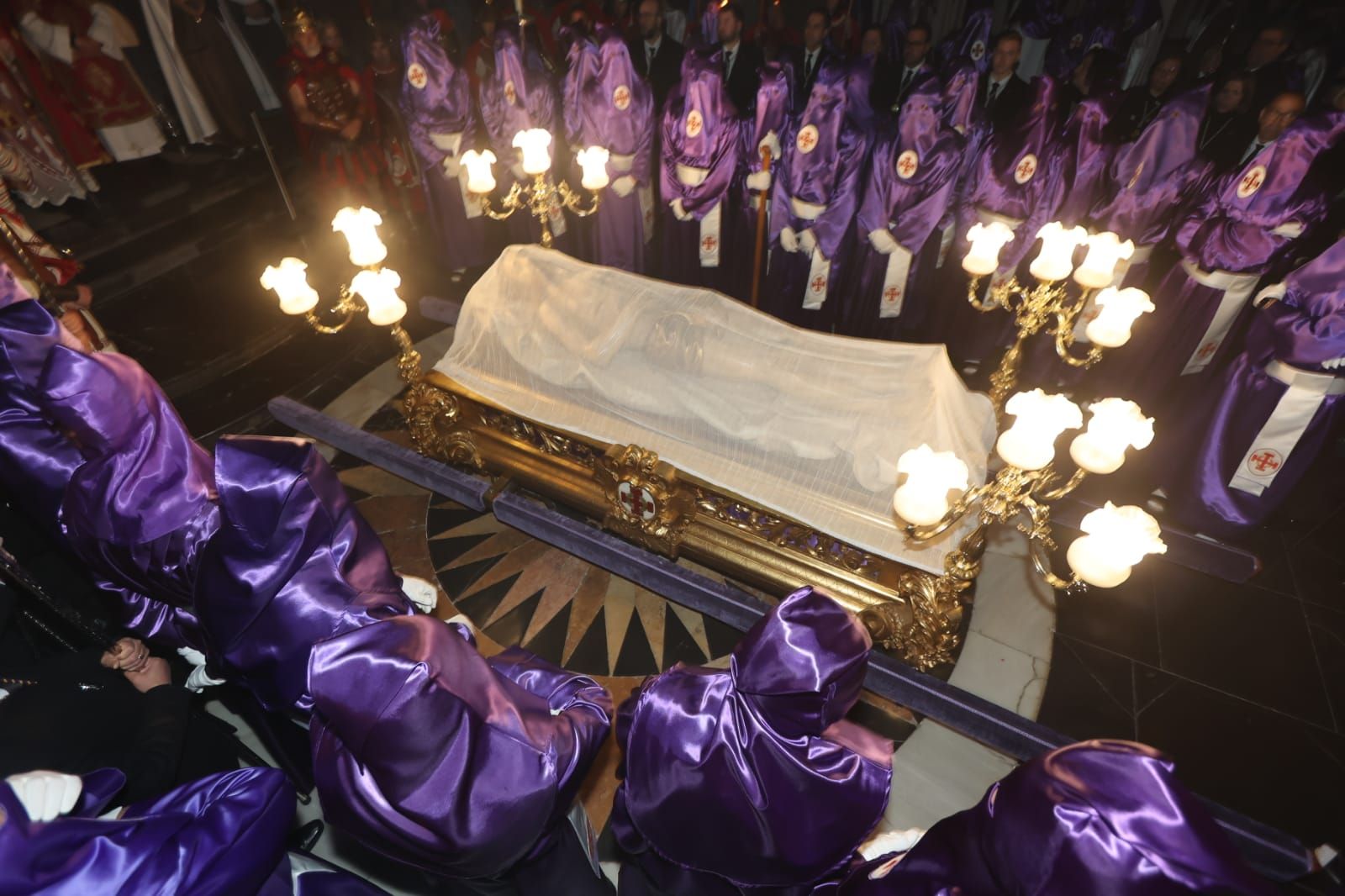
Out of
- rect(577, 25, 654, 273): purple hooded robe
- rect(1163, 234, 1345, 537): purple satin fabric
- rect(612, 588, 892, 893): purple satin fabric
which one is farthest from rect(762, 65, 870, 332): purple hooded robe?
rect(612, 588, 892, 893): purple satin fabric

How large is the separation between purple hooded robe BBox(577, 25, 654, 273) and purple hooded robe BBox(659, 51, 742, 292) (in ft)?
0.98

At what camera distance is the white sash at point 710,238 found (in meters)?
5.64

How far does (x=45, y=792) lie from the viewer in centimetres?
150

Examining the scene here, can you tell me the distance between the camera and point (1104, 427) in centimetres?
219

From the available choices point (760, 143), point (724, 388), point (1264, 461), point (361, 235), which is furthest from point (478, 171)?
point (1264, 461)

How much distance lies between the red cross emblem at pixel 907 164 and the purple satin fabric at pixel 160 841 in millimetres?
5105

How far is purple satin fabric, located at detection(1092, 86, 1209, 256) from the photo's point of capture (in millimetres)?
4199

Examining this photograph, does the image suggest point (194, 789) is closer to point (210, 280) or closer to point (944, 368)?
point (944, 368)

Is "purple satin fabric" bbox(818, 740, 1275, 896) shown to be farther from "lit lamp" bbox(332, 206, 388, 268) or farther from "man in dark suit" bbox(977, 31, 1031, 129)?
"man in dark suit" bbox(977, 31, 1031, 129)

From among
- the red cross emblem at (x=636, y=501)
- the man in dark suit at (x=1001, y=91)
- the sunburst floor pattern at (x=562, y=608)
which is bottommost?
the sunburst floor pattern at (x=562, y=608)

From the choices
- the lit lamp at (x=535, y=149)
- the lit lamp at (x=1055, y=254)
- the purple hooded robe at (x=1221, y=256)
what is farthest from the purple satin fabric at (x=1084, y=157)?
the lit lamp at (x=535, y=149)

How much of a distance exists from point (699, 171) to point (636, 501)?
324cm

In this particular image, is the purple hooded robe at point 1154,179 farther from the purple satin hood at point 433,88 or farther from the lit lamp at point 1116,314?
the purple satin hood at point 433,88

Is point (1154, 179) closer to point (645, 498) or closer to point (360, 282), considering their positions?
point (645, 498)
